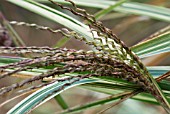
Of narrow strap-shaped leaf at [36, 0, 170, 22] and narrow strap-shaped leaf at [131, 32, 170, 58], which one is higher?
narrow strap-shaped leaf at [36, 0, 170, 22]

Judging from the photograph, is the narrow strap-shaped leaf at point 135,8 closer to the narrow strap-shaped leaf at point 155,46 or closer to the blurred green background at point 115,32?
the blurred green background at point 115,32

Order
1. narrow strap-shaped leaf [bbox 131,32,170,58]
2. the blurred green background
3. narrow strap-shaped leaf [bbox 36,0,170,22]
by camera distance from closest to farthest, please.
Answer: narrow strap-shaped leaf [bbox 131,32,170,58], narrow strap-shaped leaf [bbox 36,0,170,22], the blurred green background

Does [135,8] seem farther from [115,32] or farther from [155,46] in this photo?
[115,32]

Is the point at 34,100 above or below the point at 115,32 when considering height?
below

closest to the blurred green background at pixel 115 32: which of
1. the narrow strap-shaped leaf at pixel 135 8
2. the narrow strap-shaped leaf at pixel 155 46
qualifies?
the narrow strap-shaped leaf at pixel 135 8

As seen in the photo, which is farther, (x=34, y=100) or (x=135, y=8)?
(x=135, y=8)

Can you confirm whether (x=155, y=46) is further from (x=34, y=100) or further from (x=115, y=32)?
(x=115, y=32)

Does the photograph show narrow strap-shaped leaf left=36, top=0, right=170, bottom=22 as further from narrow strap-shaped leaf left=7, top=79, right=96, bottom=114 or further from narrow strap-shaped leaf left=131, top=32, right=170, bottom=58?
narrow strap-shaped leaf left=7, top=79, right=96, bottom=114

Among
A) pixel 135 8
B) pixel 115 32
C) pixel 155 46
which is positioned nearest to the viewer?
pixel 155 46

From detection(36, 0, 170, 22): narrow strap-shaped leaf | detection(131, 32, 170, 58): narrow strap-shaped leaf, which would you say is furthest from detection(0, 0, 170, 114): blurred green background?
detection(131, 32, 170, 58): narrow strap-shaped leaf

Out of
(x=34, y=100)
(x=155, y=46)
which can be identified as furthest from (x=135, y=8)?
(x=34, y=100)

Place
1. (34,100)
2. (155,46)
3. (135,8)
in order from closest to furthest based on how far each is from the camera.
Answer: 1. (34,100)
2. (155,46)
3. (135,8)

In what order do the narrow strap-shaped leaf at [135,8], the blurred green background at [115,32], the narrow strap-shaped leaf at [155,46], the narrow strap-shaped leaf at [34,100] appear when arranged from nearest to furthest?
the narrow strap-shaped leaf at [34,100]
the narrow strap-shaped leaf at [155,46]
the narrow strap-shaped leaf at [135,8]
the blurred green background at [115,32]
